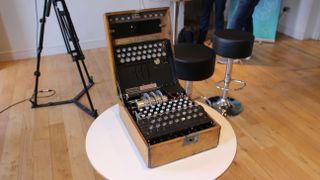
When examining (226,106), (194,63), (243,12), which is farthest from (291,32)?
(194,63)

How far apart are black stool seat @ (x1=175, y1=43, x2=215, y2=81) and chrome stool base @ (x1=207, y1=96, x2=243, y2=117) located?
1.78 feet

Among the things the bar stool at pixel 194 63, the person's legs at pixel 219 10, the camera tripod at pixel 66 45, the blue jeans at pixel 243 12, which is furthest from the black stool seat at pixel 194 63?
the person's legs at pixel 219 10

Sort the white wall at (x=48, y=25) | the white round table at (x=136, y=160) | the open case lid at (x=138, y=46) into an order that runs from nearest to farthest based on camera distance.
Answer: the white round table at (x=136, y=160) < the open case lid at (x=138, y=46) < the white wall at (x=48, y=25)

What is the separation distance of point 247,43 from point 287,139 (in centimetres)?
77

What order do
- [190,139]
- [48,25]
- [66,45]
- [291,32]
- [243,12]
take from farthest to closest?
[291,32]
[48,25]
[243,12]
[66,45]
[190,139]

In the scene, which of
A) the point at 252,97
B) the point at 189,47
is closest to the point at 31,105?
the point at 189,47

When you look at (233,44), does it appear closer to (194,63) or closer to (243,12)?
(194,63)

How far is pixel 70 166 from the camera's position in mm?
1750

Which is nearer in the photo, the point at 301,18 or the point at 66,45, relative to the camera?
the point at 66,45

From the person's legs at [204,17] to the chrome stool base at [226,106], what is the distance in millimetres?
1434

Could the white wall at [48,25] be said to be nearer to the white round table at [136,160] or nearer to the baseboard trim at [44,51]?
the baseboard trim at [44,51]

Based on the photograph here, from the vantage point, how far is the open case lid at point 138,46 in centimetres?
116

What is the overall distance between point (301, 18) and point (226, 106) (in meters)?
2.37

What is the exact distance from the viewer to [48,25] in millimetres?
3270
